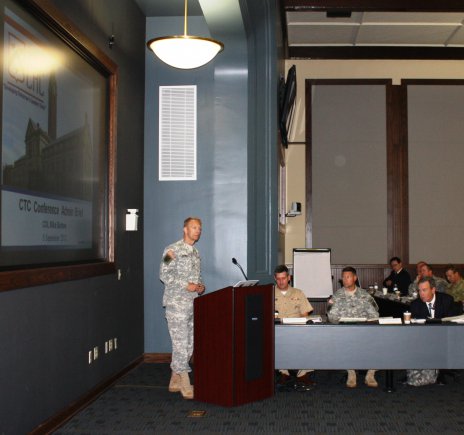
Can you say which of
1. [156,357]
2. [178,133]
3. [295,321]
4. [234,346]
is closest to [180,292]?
[234,346]

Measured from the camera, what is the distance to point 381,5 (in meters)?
9.38

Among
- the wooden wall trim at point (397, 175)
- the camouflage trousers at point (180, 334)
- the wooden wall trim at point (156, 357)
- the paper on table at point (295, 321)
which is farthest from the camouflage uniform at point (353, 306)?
the wooden wall trim at point (397, 175)

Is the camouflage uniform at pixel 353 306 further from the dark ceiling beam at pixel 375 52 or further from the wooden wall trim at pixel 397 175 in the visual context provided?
the dark ceiling beam at pixel 375 52

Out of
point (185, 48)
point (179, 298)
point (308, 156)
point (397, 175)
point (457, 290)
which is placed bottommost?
point (457, 290)

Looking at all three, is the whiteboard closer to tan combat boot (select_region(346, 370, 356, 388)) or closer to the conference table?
tan combat boot (select_region(346, 370, 356, 388))

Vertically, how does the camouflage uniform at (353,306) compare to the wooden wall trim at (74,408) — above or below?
above

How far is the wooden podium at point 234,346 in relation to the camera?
5.20 meters

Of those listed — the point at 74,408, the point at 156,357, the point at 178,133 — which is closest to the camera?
the point at 74,408

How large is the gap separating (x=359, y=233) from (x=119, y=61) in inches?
256

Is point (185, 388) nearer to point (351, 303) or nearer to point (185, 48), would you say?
point (351, 303)

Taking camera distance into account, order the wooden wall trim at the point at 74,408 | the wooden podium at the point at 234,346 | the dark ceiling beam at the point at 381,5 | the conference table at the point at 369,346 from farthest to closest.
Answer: the dark ceiling beam at the point at 381,5 → the conference table at the point at 369,346 → the wooden podium at the point at 234,346 → the wooden wall trim at the point at 74,408

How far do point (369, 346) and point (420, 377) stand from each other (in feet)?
3.24

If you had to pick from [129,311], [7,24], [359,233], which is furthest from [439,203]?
[7,24]

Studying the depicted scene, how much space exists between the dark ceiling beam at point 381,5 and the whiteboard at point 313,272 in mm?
4020
